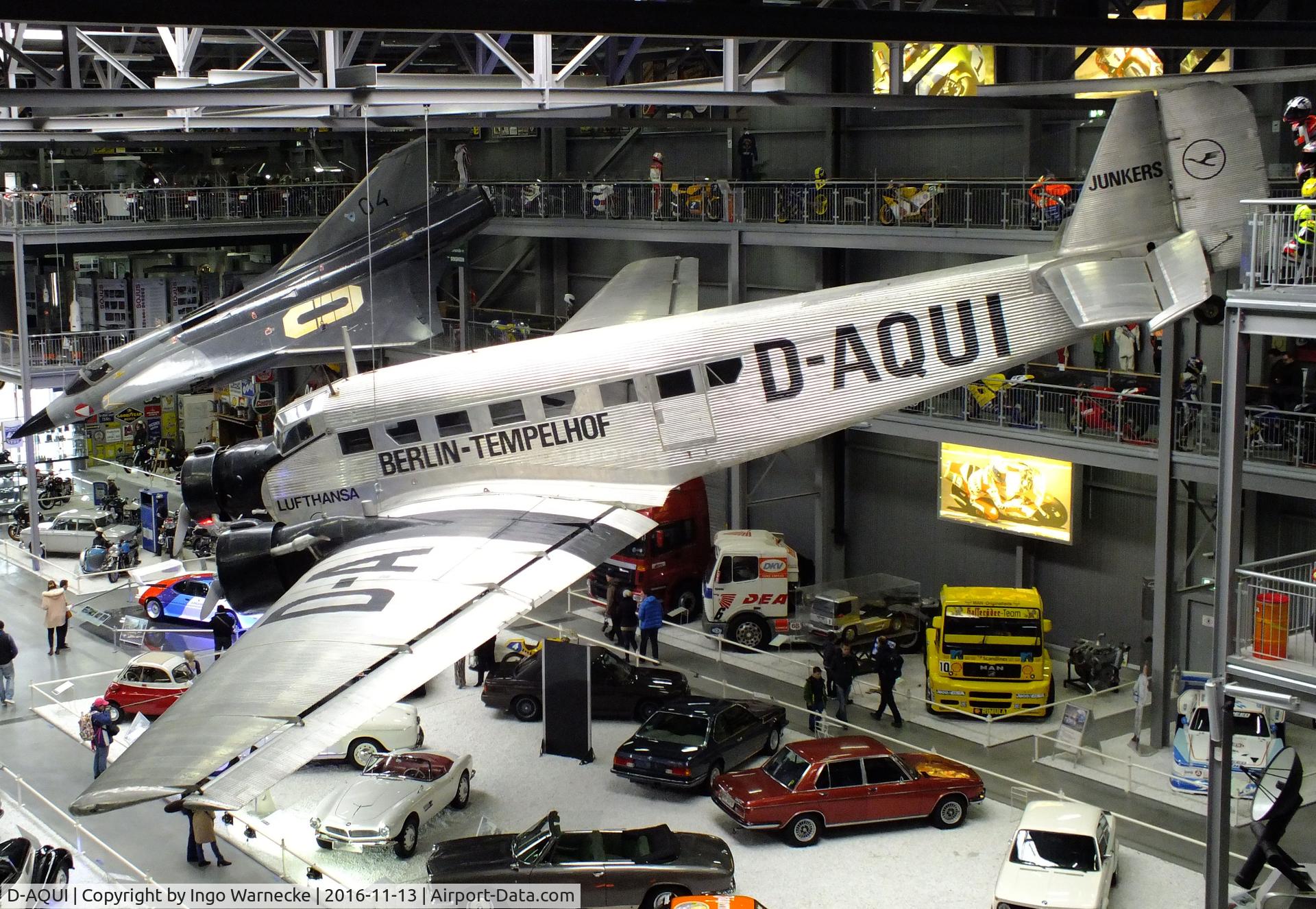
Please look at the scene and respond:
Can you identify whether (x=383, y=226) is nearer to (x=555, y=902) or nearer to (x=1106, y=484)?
(x=1106, y=484)

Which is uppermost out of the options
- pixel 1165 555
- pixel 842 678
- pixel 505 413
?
pixel 505 413

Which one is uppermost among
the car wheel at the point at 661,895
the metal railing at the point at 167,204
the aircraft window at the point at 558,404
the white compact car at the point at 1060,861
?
the metal railing at the point at 167,204

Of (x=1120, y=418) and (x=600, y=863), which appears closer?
(x=600, y=863)

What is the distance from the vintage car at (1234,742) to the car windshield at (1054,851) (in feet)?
13.9

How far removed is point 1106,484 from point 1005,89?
29.2ft

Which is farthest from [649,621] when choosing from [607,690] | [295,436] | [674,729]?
[295,436]

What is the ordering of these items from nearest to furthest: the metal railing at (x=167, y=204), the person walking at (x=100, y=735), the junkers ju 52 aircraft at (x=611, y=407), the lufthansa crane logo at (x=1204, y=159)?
the junkers ju 52 aircraft at (x=611, y=407), the lufthansa crane logo at (x=1204, y=159), the person walking at (x=100, y=735), the metal railing at (x=167, y=204)

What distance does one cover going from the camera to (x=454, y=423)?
57.8 feet

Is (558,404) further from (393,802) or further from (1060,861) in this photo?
(1060,861)

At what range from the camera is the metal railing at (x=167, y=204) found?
3466 cm

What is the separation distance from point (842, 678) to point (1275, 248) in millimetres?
10483

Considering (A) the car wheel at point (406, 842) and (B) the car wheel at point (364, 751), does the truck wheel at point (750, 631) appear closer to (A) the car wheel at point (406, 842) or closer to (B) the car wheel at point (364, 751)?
(B) the car wheel at point (364, 751)

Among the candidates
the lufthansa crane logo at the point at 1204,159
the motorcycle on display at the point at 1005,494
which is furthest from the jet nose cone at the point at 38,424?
Answer: the lufthansa crane logo at the point at 1204,159

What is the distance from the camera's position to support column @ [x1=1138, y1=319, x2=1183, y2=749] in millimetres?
20547
